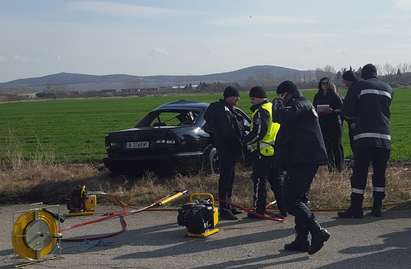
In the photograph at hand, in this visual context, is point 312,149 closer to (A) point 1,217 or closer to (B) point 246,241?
(B) point 246,241

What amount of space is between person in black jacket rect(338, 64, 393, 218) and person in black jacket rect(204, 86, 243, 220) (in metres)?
1.51

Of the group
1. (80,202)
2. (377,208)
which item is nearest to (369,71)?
(377,208)

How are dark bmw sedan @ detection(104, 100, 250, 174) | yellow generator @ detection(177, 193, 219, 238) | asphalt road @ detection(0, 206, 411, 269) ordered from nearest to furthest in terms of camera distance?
asphalt road @ detection(0, 206, 411, 269) < yellow generator @ detection(177, 193, 219, 238) < dark bmw sedan @ detection(104, 100, 250, 174)

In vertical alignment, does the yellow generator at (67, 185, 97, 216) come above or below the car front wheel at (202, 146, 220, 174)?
below

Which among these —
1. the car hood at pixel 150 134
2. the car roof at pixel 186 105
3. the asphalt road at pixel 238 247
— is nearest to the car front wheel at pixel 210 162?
the car hood at pixel 150 134

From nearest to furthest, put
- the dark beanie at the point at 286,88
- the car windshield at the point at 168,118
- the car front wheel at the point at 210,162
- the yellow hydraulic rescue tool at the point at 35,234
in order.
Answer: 1. the yellow hydraulic rescue tool at the point at 35,234
2. the dark beanie at the point at 286,88
3. the car front wheel at the point at 210,162
4. the car windshield at the point at 168,118

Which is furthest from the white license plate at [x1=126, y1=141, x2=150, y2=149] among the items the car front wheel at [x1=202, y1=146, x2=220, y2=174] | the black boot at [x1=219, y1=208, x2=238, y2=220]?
the black boot at [x1=219, y1=208, x2=238, y2=220]

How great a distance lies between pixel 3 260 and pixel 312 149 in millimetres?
3445

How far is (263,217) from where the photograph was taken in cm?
820

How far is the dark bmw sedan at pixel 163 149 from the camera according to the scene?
35.3 ft

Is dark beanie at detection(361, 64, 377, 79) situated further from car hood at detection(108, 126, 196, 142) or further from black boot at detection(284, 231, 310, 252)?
car hood at detection(108, 126, 196, 142)

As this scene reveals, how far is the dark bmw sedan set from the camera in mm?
10758

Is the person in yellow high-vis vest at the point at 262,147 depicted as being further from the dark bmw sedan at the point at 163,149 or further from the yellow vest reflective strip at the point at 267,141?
the dark bmw sedan at the point at 163,149

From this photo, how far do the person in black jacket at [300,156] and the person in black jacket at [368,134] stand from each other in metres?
1.84
